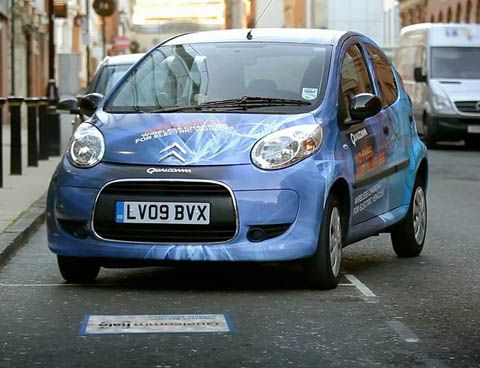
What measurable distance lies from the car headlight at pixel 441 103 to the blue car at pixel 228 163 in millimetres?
18522

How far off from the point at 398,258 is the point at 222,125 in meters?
2.38

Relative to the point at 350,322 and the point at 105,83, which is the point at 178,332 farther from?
the point at 105,83

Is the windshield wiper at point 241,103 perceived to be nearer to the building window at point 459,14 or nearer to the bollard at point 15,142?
the bollard at point 15,142

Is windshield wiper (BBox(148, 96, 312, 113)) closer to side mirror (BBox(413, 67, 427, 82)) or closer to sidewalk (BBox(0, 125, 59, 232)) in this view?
sidewalk (BBox(0, 125, 59, 232))

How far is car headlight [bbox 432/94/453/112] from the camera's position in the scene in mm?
27891

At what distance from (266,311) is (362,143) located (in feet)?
6.01

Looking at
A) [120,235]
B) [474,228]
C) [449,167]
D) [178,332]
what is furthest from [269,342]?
[449,167]

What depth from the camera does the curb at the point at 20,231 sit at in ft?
33.8

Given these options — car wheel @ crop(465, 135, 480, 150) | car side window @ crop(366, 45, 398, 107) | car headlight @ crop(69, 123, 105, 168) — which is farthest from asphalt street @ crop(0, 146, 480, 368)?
car wheel @ crop(465, 135, 480, 150)

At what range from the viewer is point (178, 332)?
6.95m

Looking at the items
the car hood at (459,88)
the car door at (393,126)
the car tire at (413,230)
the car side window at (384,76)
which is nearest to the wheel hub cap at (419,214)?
the car tire at (413,230)

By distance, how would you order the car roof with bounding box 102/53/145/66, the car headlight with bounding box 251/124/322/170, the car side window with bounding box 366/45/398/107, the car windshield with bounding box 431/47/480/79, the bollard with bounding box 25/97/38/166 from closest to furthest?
the car headlight with bounding box 251/124/322/170 < the car side window with bounding box 366/45/398/107 < the car roof with bounding box 102/53/145/66 < the bollard with bounding box 25/97/38/166 < the car windshield with bounding box 431/47/480/79

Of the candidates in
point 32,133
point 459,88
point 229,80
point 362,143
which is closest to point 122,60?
point 32,133

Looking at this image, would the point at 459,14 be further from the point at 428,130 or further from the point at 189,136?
the point at 189,136
